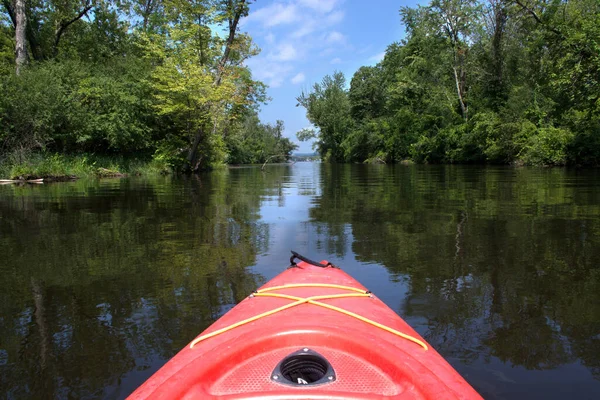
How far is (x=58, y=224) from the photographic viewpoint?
26.6 ft

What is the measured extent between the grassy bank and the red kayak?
20681mm

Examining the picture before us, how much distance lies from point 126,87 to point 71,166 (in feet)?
20.0

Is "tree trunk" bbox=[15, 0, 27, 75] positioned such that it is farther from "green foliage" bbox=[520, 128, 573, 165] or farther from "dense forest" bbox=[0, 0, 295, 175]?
"green foliage" bbox=[520, 128, 573, 165]

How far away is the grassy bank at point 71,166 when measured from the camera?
19062mm

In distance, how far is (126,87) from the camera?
2517 centimetres

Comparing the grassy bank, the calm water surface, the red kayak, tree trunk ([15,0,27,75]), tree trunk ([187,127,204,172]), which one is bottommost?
the calm water surface

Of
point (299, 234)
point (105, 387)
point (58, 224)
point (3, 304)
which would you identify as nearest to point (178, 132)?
point (58, 224)

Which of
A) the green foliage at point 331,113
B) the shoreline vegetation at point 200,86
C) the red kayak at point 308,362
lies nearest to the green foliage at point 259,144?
the green foliage at point 331,113

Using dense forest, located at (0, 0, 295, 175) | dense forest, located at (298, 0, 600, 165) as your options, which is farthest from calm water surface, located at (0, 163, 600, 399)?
dense forest, located at (298, 0, 600, 165)

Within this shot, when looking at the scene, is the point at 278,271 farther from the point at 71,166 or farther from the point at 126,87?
the point at 126,87

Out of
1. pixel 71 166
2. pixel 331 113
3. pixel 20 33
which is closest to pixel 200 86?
pixel 71 166

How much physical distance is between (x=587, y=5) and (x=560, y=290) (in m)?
27.6

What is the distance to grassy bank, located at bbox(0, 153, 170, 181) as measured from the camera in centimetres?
1906

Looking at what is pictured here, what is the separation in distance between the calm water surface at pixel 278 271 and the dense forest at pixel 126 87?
14.0 meters
